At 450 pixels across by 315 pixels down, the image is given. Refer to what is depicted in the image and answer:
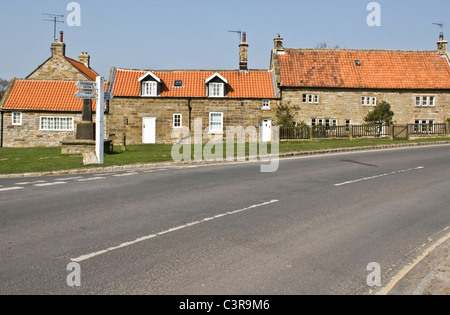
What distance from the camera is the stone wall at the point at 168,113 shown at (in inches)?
1698

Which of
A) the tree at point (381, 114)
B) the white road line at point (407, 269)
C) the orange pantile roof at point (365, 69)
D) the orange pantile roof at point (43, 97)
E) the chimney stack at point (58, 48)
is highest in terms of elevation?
the chimney stack at point (58, 48)

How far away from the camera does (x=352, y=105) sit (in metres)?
46.3

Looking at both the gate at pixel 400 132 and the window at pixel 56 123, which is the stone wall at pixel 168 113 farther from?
the gate at pixel 400 132

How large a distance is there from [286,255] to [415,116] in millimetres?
45165

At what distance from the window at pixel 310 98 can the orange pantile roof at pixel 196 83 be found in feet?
11.1

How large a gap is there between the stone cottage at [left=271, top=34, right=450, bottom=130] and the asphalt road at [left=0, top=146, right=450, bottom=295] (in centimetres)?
3226

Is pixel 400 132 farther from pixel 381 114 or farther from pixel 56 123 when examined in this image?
pixel 56 123

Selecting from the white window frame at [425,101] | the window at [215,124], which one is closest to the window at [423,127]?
the white window frame at [425,101]

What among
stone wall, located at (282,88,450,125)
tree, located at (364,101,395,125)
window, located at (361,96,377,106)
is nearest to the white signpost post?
stone wall, located at (282,88,450,125)

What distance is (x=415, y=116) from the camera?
4709 centimetres

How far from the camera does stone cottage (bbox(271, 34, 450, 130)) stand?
45.9m

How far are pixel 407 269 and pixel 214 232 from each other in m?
3.17

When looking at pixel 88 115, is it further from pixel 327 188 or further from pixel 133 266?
pixel 133 266
